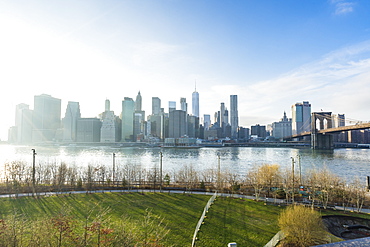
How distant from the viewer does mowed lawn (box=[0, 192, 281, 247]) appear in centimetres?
1271

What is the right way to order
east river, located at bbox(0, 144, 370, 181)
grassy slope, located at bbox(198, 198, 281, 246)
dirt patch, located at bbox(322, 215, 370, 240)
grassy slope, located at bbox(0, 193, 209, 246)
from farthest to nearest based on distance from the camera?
east river, located at bbox(0, 144, 370, 181), grassy slope, located at bbox(0, 193, 209, 246), dirt patch, located at bbox(322, 215, 370, 240), grassy slope, located at bbox(198, 198, 281, 246)

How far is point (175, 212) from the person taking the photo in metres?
16.7

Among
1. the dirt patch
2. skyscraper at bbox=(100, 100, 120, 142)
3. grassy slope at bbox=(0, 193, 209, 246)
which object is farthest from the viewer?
skyscraper at bbox=(100, 100, 120, 142)

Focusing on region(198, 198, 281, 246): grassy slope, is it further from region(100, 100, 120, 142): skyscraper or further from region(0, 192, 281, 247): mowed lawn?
region(100, 100, 120, 142): skyscraper

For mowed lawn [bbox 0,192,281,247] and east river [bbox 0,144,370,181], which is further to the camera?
east river [bbox 0,144,370,181]

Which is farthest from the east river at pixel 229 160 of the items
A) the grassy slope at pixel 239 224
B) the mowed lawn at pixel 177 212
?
the mowed lawn at pixel 177 212

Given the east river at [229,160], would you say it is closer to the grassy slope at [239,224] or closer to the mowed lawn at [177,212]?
the grassy slope at [239,224]

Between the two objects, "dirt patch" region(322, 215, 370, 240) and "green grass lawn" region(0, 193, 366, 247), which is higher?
"green grass lawn" region(0, 193, 366, 247)

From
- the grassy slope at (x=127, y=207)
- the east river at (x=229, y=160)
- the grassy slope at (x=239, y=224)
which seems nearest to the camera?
the grassy slope at (x=239, y=224)

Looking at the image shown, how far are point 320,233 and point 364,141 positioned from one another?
188142 millimetres

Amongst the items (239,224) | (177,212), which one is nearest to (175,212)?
(177,212)

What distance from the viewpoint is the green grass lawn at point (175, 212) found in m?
12.7

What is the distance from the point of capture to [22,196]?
68.3ft

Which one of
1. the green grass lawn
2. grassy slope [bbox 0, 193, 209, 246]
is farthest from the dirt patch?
grassy slope [bbox 0, 193, 209, 246]
